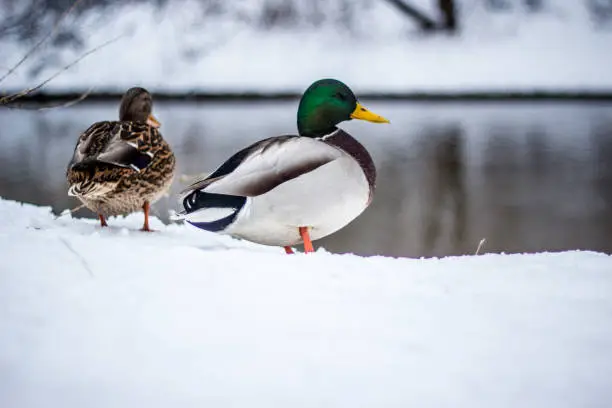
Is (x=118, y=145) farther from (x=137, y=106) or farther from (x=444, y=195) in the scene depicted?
(x=444, y=195)

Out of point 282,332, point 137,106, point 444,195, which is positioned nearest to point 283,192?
point 282,332

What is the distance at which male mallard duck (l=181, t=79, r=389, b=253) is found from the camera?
2.74 meters

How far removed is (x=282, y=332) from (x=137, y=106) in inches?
94.0

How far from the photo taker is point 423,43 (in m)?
14.1

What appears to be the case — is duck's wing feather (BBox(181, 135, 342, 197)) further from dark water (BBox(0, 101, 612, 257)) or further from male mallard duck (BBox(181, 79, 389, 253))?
dark water (BBox(0, 101, 612, 257))

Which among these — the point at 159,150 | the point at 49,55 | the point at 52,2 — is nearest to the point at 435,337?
the point at 159,150

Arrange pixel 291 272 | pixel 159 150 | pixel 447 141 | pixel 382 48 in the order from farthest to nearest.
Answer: pixel 382 48 → pixel 447 141 → pixel 159 150 → pixel 291 272

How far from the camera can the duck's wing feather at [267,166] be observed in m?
2.73

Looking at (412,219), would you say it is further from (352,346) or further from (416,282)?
(352,346)

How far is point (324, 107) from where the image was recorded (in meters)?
2.97

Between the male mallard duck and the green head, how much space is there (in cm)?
10

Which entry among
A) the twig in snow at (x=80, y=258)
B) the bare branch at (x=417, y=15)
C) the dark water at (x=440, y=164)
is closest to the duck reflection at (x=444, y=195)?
the dark water at (x=440, y=164)

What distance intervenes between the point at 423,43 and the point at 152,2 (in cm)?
481

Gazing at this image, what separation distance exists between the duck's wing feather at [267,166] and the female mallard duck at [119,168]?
62cm
